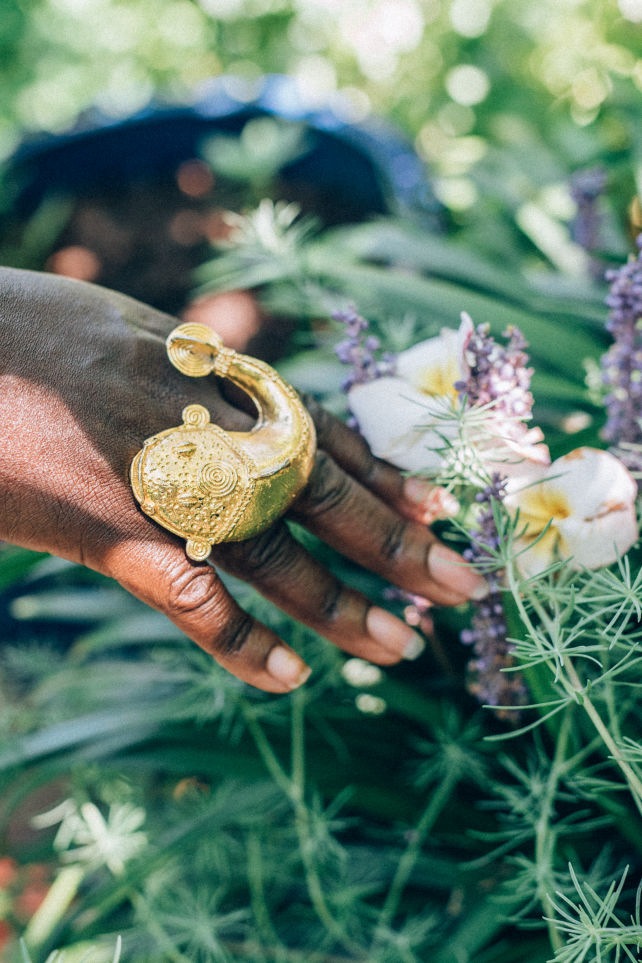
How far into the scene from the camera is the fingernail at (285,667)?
0.77 metres

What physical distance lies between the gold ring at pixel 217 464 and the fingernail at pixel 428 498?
0.43 ft

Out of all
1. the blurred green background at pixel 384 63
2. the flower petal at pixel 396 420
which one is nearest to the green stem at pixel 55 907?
the flower petal at pixel 396 420

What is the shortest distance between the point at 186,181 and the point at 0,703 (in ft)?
5.14

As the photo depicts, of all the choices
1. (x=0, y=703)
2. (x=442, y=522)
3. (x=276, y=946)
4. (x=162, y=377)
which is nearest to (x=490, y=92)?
(x=442, y=522)

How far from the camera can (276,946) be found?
998mm

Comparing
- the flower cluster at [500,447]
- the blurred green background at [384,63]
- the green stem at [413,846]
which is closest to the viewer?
the flower cluster at [500,447]

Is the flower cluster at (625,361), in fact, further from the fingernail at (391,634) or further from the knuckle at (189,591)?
the knuckle at (189,591)

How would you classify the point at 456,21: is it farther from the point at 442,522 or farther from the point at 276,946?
the point at 276,946

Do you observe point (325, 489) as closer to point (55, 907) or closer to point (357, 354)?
point (357, 354)

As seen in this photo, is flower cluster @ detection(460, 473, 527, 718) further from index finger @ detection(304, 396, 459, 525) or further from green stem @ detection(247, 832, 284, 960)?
green stem @ detection(247, 832, 284, 960)

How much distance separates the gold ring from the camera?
27.6 inches

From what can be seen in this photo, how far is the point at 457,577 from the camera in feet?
2.53

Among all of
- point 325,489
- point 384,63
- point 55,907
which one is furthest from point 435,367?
point 384,63

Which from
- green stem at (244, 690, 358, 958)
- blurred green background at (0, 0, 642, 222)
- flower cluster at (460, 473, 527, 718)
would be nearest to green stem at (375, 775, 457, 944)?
green stem at (244, 690, 358, 958)
